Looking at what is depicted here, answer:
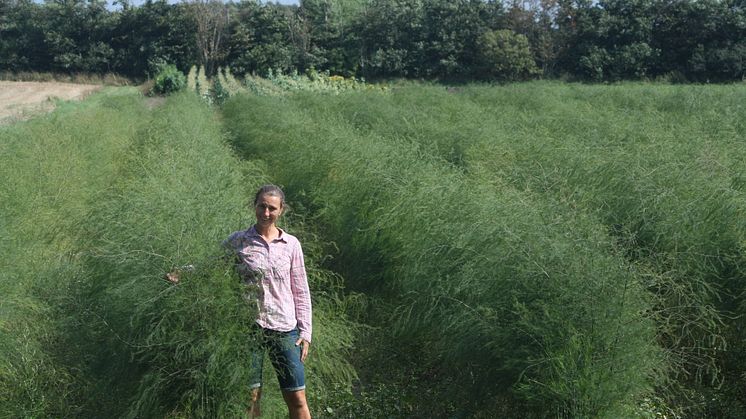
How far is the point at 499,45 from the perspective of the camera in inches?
1534

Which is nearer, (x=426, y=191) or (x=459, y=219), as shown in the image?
(x=459, y=219)

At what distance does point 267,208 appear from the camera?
12.8 ft

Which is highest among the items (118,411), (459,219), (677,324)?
(459,219)

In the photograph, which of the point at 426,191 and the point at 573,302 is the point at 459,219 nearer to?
the point at 426,191

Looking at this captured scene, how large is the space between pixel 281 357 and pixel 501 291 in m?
1.40

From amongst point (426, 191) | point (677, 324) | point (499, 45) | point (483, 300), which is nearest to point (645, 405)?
point (677, 324)

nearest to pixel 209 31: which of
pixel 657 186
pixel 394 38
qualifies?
pixel 394 38

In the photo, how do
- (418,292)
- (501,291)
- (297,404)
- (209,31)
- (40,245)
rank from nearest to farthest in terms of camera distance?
1. (297,404)
2. (501,291)
3. (418,292)
4. (40,245)
5. (209,31)

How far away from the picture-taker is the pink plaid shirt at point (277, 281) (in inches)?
154

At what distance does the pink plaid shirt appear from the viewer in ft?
12.9

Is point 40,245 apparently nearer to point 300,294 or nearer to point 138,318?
point 138,318

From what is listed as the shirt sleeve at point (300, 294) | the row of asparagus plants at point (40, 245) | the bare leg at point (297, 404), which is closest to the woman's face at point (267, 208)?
the shirt sleeve at point (300, 294)

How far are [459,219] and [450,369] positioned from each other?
4.32ft

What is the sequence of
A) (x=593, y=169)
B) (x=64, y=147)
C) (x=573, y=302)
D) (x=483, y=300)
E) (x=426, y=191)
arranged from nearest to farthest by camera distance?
(x=573, y=302), (x=483, y=300), (x=426, y=191), (x=593, y=169), (x=64, y=147)
